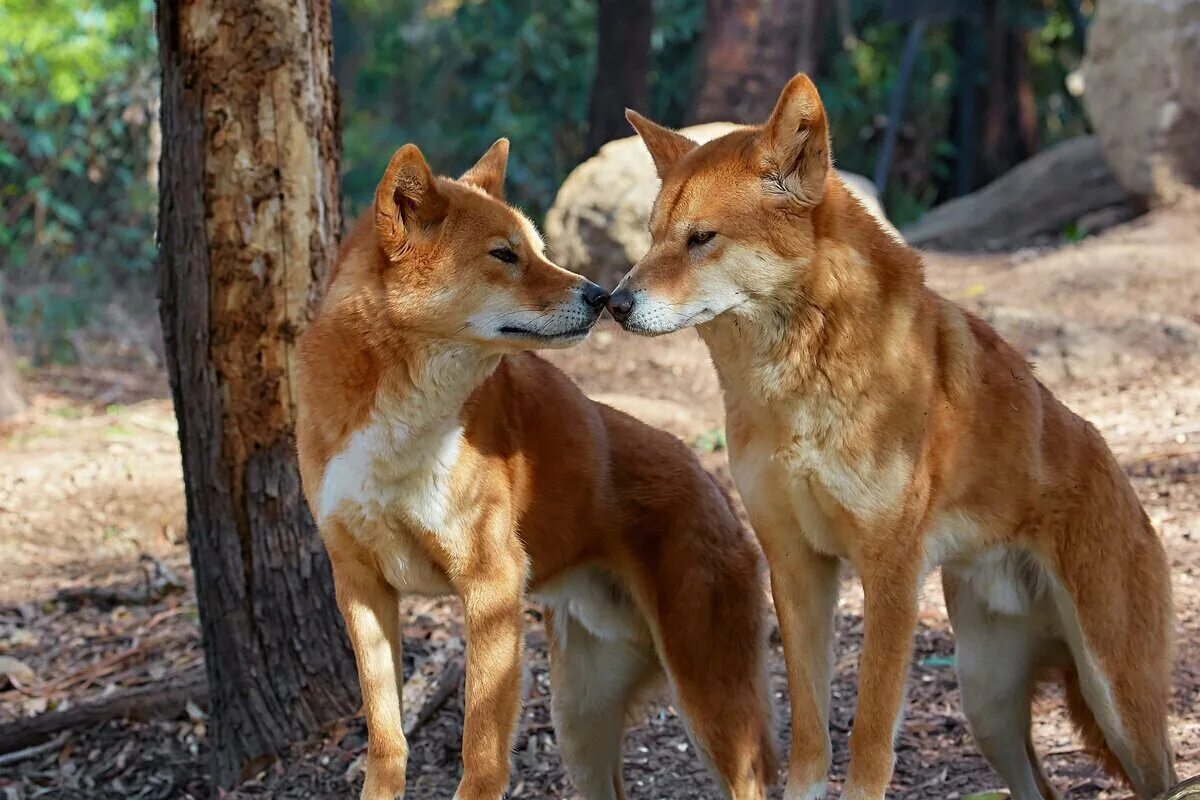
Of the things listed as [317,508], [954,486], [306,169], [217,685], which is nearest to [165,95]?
[306,169]

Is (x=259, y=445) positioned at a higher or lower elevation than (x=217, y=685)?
higher

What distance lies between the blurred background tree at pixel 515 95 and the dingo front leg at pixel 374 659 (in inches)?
321

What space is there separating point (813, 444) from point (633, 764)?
1825mm

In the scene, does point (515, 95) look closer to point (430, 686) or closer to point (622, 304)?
point (430, 686)

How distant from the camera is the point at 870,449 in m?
3.40

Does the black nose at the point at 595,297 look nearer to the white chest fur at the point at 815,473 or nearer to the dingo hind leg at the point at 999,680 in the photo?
the white chest fur at the point at 815,473

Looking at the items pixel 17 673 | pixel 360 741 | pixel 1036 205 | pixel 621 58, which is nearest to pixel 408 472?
pixel 360 741

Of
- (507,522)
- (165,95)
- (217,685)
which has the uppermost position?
(165,95)

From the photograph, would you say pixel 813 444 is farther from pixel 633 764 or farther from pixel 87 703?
pixel 87 703

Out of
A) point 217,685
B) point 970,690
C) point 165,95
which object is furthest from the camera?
point 217,685

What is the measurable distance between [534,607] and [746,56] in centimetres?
730

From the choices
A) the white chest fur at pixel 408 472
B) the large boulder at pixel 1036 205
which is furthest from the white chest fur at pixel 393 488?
the large boulder at pixel 1036 205

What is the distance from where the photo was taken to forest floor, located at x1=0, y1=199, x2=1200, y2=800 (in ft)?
15.3

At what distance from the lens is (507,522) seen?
3660 mm
